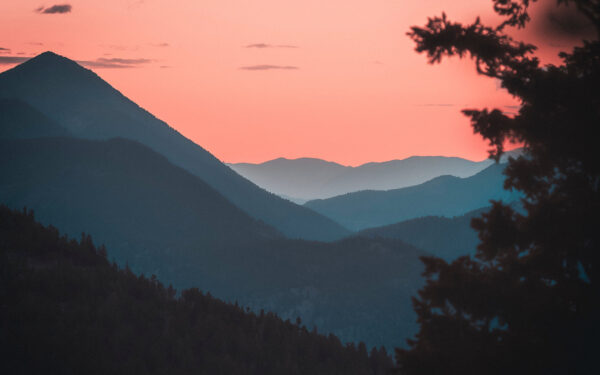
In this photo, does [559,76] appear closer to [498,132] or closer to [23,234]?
[498,132]

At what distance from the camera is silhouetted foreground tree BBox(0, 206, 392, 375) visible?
52.3 metres

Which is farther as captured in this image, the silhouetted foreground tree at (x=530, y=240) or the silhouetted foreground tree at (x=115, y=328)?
the silhouetted foreground tree at (x=115, y=328)

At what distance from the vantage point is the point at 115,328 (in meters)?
62.3

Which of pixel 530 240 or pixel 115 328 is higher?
pixel 530 240

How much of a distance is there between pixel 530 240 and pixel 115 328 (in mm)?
56550

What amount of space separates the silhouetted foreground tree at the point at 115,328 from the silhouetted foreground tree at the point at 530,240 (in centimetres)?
4373

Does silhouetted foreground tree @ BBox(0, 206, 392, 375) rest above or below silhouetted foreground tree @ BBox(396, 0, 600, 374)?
below

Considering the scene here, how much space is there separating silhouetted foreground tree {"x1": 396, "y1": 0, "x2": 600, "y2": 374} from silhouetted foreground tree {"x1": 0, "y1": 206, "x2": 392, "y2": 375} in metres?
43.7

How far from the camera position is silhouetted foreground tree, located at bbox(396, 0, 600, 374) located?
14.4 m

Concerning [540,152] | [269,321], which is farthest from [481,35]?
[269,321]

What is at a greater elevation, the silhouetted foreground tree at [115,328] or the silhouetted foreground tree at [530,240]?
the silhouetted foreground tree at [530,240]

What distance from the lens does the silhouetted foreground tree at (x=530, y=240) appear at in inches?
565

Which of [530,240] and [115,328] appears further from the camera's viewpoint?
[115,328]

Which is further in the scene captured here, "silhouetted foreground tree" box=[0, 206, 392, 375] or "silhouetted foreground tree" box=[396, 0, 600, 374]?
"silhouetted foreground tree" box=[0, 206, 392, 375]
